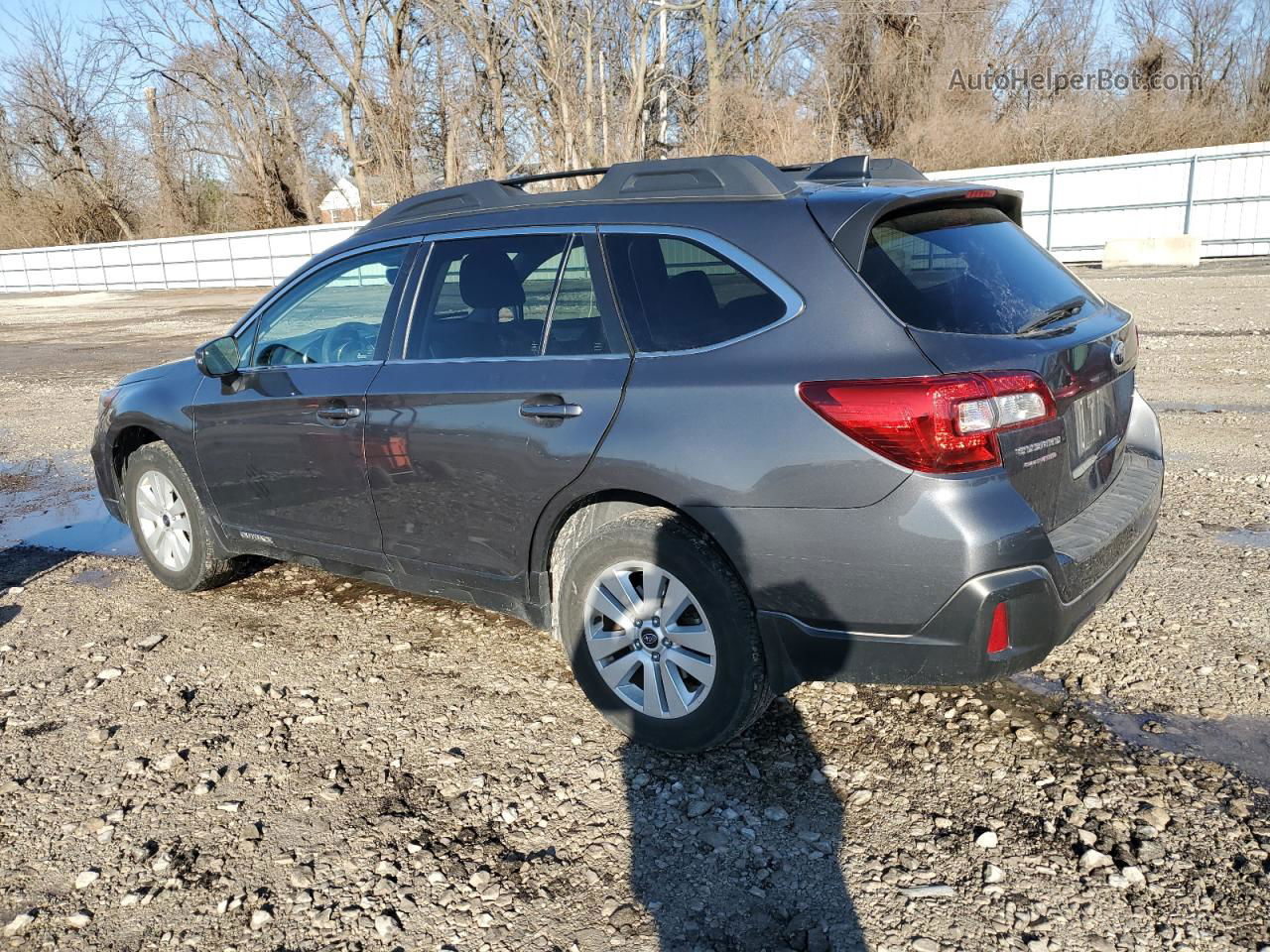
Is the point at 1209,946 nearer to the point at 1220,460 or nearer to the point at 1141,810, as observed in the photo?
the point at 1141,810

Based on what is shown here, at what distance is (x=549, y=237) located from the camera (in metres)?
3.68

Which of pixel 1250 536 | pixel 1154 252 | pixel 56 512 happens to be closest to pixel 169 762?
pixel 56 512

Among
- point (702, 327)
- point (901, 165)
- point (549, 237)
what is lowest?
point (702, 327)

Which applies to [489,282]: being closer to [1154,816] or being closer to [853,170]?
[853,170]

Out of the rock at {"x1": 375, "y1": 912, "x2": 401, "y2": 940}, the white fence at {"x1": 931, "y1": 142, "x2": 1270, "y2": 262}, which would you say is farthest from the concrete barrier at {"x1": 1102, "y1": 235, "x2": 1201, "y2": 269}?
the rock at {"x1": 375, "y1": 912, "x2": 401, "y2": 940}

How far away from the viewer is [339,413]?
411 cm

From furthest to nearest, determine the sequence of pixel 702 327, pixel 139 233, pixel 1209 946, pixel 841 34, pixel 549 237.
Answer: pixel 139 233 → pixel 841 34 → pixel 549 237 → pixel 702 327 → pixel 1209 946

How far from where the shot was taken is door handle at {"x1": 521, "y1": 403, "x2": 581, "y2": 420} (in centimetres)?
335

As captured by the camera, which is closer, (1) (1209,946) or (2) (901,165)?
(1) (1209,946)

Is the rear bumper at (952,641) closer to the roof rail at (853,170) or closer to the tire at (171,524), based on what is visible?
the roof rail at (853,170)

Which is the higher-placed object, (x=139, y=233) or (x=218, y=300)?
(x=139, y=233)

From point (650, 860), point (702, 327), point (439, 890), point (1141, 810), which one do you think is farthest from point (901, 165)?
point (439, 890)

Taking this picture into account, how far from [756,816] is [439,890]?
36.8 inches

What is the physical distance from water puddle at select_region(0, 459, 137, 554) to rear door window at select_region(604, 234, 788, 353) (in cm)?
404
